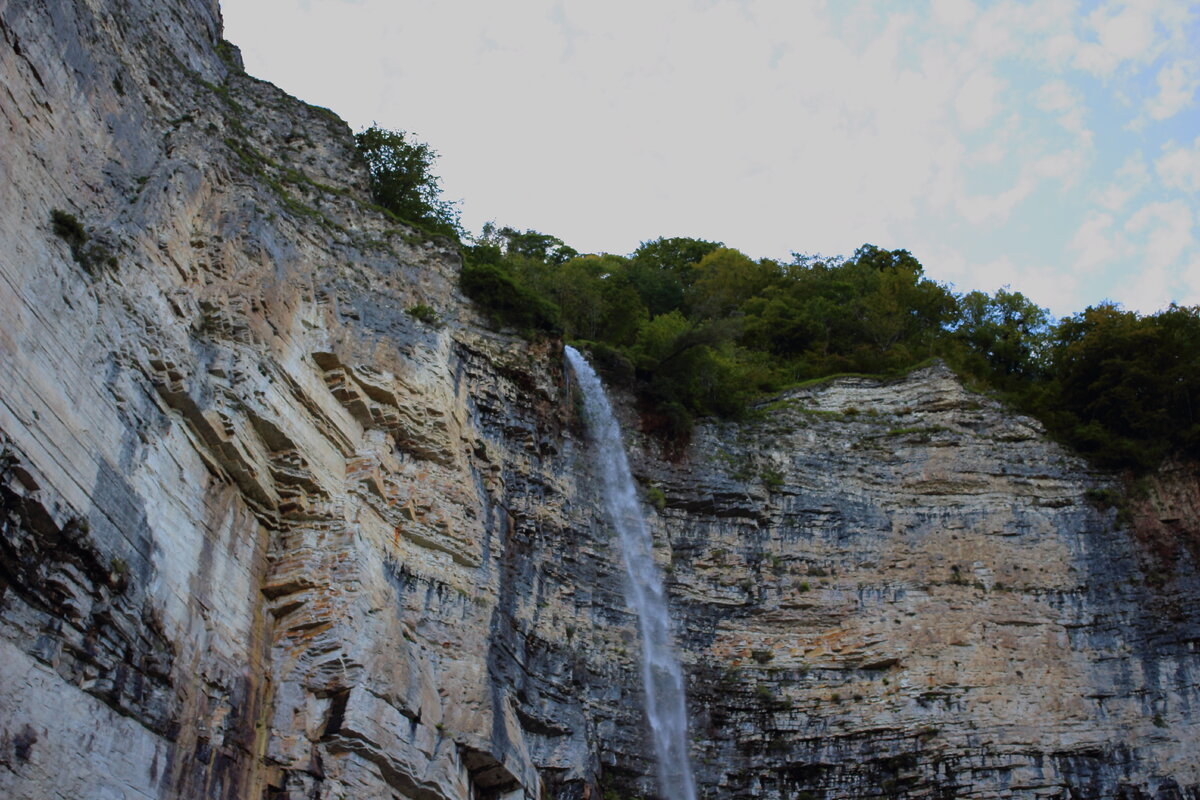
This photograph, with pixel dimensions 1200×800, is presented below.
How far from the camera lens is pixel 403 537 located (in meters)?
22.2

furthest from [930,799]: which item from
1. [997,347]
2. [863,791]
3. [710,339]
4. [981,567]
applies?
[997,347]

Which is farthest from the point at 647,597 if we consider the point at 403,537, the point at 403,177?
the point at 403,177

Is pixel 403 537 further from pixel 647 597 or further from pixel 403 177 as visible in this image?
pixel 403 177

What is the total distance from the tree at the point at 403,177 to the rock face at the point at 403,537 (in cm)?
484

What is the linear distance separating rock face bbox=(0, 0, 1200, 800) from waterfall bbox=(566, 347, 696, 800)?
43 centimetres

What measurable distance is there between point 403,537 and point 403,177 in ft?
47.6

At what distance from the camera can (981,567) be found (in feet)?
94.0

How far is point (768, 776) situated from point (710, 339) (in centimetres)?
1062

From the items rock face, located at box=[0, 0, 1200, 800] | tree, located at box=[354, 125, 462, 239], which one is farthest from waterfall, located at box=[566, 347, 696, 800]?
tree, located at box=[354, 125, 462, 239]

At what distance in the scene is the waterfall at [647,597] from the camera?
25500 mm

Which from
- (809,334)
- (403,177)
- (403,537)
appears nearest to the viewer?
(403,537)

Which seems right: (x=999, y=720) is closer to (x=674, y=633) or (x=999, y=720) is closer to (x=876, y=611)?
(x=876, y=611)

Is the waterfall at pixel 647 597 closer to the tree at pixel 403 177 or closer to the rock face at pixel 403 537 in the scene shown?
the rock face at pixel 403 537

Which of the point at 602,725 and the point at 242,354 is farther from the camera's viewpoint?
the point at 602,725
